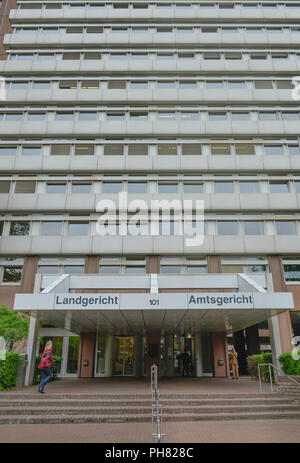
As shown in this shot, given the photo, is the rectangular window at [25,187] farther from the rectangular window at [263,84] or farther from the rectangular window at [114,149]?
the rectangular window at [263,84]

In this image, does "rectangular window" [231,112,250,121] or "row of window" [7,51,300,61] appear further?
"row of window" [7,51,300,61]

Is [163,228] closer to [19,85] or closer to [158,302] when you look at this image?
[158,302]

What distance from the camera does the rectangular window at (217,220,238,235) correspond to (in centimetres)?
2286

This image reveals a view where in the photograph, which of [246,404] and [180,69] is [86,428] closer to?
[246,404]

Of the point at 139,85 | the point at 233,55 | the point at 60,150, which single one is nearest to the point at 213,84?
the point at 233,55

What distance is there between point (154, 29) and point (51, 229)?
19316 millimetres

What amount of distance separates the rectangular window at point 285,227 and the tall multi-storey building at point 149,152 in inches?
2.8

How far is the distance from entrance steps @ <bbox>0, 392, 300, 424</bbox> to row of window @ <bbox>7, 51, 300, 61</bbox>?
25.9 metres

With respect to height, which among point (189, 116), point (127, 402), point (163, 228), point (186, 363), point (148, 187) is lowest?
point (127, 402)

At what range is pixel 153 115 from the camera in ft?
84.8

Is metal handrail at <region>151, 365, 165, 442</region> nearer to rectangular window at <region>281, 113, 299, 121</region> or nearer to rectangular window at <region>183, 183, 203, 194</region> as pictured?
rectangular window at <region>183, 183, 203, 194</region>

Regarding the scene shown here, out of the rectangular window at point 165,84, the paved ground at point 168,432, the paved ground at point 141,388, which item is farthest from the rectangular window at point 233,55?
the paved ground at point 168,432

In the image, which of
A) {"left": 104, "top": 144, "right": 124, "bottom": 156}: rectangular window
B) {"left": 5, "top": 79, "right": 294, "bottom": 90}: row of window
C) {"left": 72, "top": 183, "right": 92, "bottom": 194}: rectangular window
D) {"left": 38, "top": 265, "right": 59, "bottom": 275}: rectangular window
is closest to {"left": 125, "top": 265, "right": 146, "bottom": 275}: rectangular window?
{"left": 38, "top": 265, "right": 59, "bottom": 275}: rectangular window

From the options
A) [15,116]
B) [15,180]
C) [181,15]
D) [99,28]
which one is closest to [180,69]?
[181,15]
